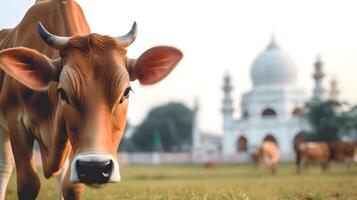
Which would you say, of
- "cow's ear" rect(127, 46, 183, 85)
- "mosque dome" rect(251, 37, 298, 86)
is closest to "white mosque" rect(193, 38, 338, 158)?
"mosque dome" rect(251, 37, 298, 86)

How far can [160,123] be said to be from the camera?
59.5 meters

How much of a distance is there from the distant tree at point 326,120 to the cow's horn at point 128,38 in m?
31.1

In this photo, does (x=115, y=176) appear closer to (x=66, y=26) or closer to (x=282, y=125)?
(x=66, y=26)

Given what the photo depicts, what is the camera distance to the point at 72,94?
2.70 m

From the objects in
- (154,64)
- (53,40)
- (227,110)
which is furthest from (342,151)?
(227,110)

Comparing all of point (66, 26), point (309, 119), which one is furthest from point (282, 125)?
point (66, 26)

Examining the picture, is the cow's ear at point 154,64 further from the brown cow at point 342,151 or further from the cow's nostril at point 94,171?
the brown cow at point 342,151

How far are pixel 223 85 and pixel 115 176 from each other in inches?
1795

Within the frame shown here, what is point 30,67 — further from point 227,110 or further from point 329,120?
point 227,110

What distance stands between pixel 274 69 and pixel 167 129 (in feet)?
60.1

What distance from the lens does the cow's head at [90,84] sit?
8.00 feet

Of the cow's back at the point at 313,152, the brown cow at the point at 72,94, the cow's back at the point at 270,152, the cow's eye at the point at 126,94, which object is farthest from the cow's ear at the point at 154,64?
the cow's back at the point at 270,152

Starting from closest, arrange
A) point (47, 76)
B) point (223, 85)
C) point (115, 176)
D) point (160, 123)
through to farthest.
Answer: point (115, 176)
point (47, 76)
point (223, 85)
point (160, 123)

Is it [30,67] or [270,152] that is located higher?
[30,67]
